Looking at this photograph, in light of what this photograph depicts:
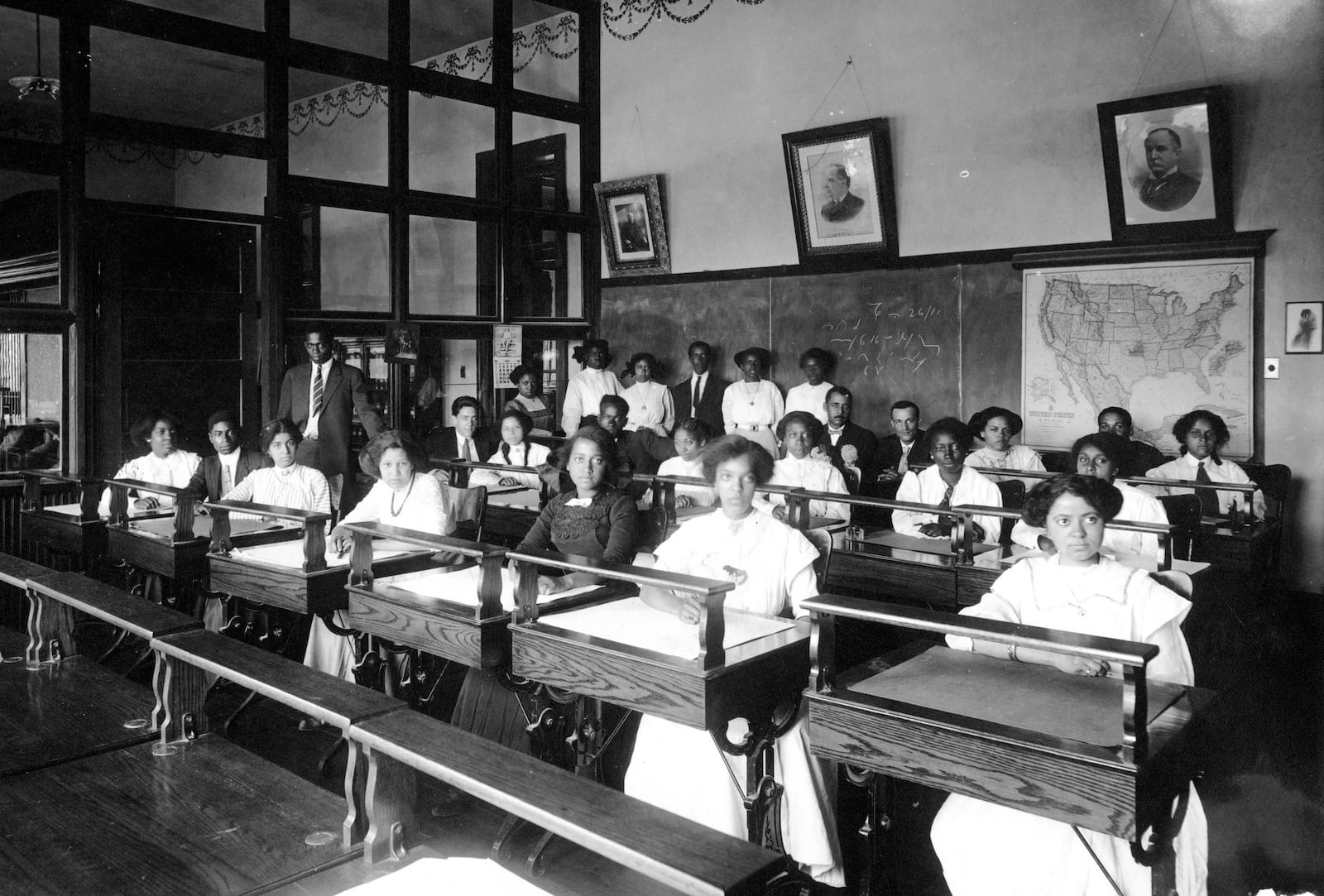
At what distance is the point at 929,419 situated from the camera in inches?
299

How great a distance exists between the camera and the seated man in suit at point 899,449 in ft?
22.0

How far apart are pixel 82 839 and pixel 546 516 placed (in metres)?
2.11

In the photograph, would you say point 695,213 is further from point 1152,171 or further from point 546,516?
point 546,516

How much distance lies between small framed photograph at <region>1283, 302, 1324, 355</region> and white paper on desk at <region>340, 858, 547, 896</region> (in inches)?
238

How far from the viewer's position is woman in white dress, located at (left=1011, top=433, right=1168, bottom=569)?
392cm

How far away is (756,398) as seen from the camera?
→ 27.7ft

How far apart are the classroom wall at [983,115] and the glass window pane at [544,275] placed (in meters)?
0.87

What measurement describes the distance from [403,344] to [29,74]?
121 inches

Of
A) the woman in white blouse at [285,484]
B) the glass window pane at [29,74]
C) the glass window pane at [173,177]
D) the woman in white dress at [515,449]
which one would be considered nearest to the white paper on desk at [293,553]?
the woman in white blouse at [285,484]

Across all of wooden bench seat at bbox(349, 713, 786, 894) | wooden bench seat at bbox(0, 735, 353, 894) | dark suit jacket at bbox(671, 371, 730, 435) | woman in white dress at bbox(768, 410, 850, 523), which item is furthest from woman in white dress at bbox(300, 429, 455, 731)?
dark suit jacket at bbox(671, 371, 730, 435)

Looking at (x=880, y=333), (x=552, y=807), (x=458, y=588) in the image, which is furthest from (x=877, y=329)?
(x=552, y=807)

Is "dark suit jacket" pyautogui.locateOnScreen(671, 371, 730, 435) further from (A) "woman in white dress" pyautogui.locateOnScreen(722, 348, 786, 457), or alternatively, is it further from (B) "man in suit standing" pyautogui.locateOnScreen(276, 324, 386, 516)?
(B) "man in suit standing" pyautogui.locateOnScreen(276, 324, 386, 516)

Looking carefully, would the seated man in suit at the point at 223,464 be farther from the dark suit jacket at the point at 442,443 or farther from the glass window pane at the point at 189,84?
the dark suit jacket at the point at 442,443

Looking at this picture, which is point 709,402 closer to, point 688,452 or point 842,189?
point 842,189
